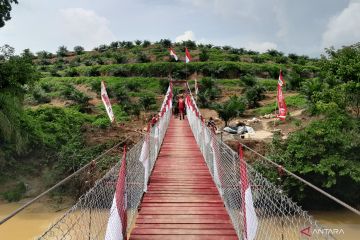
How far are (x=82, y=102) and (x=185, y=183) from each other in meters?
21.4

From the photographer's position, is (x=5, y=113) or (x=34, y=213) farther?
(x=5, y=113)

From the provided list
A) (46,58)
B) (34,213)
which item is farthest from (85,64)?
(34,213)

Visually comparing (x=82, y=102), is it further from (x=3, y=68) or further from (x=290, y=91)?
(x=290, y=91)

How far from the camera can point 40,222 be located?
43.4 feet

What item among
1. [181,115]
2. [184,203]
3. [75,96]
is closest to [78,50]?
[75,96]

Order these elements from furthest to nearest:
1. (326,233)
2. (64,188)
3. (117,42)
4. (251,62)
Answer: (117,42) < (251,62) < (64,188) < (326,233)

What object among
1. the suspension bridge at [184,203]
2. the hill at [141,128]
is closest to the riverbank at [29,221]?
the hill at [141,128]

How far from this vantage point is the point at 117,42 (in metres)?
60.2

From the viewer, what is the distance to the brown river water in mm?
12156

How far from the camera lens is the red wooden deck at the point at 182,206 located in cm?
495

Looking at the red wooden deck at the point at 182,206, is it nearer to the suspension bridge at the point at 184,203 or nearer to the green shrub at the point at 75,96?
the suspension bridge at the point at 184,203

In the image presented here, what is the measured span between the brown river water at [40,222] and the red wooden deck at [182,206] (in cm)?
600

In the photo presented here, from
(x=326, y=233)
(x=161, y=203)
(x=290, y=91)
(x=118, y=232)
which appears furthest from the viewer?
(x=290, y=91)

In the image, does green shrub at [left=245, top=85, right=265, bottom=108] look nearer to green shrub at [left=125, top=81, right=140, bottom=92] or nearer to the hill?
the hill
